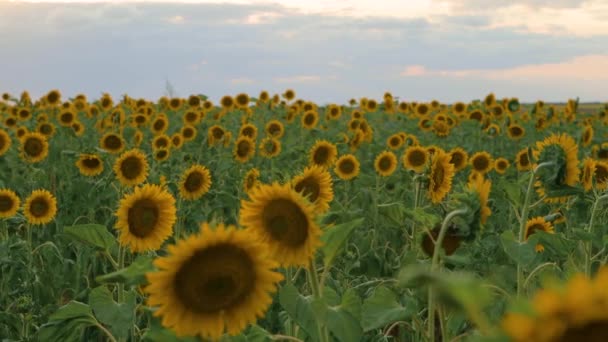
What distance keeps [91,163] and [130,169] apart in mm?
1540

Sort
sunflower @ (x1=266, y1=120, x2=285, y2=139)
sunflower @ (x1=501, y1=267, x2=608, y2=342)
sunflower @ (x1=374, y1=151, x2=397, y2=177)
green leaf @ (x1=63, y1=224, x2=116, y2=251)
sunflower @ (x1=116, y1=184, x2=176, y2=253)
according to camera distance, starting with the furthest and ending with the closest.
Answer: sunflower @ (x1=266, y1=120, x2=285, y2=139)
sunflower @ (x1=374, y1=151, x2=397, y2=177)
sunflower @ (x1=116, y1=184, x2=176, y2=253)
green leaf @ (x1=63, y1=224, x2=116, y2=251)
sunflower @ (x1=501, y1=267, x2=608, y2=342)

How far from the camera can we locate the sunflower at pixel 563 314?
2.37 feet

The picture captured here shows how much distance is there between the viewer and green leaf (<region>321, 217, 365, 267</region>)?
6.32 feet

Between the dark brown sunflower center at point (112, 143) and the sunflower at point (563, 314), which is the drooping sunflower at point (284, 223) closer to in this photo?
the sunflower at point (563, 314)

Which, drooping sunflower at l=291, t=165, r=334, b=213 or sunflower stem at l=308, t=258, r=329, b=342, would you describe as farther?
drooping sunflower at l=291, t=165, r=334, b=213

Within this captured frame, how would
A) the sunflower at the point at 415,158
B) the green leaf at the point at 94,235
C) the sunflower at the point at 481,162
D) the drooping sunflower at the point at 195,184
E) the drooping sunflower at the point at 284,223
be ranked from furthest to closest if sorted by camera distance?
the sunflower at the point at 481,162 → the sunflower at the point at 415,158 → the drooping sunflower at the point at 195,184 → the green leaf at the point at 94,235 → the drooping sunflower at the point at 284,223

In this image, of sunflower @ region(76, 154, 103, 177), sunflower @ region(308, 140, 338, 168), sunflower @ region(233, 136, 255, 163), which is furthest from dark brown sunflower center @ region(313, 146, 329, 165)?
sunflower @ region(76, 154, 103, 177)

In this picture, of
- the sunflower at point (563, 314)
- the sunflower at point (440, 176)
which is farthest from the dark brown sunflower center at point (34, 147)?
the sunflower at point (563, 314)

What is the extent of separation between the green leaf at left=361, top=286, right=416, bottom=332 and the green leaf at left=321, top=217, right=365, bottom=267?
32 centimetres

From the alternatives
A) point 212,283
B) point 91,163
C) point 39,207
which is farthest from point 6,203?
point 212,283

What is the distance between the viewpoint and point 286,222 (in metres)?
1.93

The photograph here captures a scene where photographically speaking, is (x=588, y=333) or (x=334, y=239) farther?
(x=334, y=239)

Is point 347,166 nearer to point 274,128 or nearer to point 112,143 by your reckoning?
point 112,143

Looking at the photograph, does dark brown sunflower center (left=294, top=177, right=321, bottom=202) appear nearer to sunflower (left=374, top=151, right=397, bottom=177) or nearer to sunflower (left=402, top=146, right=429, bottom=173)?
sunflower (left=402, top=146, right=429, bottom=173)
